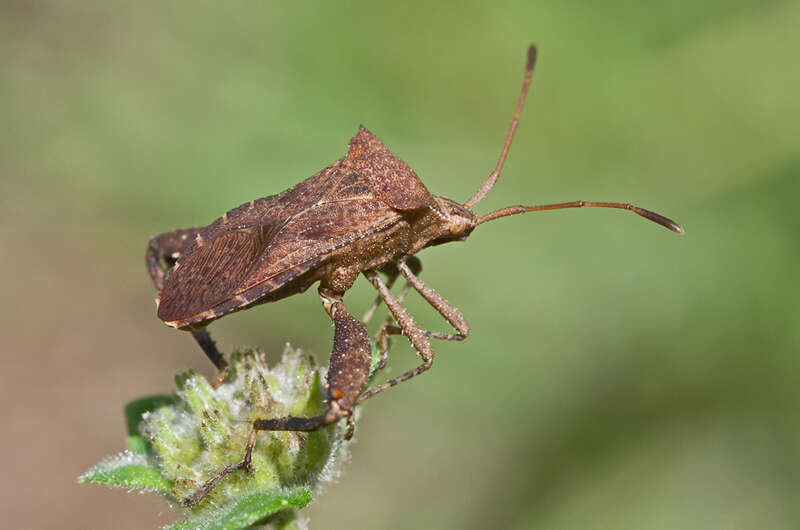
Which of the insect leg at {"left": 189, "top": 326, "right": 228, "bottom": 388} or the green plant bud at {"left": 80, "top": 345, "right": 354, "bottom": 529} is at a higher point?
the insect leg at {"left": 189, "top": 326, "right": 228, "bottom": 388}

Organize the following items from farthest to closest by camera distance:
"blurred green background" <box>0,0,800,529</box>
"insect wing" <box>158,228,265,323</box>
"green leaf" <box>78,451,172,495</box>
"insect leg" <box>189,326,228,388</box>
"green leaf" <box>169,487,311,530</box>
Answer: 1. "blurred green background" <box>0,0,800,529</box>
2. "insect leg" <box>189,326,228,388</box>
3. "insect wing" <box>158,228,265,323</box>
4. "green leaf" <box>78,451,172,495</box>
5. "green leaf" <box>169,487,311,530</box>

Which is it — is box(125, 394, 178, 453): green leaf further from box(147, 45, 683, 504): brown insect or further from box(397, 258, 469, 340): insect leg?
box(397, 258, 469, 340): insect leg

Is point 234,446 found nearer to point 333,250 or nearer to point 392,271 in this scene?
point 333,250

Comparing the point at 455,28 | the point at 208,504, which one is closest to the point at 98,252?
the point at 455,28

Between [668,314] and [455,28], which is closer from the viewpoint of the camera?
[668,314]

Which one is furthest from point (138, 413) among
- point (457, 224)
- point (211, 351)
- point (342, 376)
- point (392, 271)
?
point (457, 224)

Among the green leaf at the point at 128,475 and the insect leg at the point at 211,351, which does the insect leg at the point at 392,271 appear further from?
the green leaf at the point at 128,475

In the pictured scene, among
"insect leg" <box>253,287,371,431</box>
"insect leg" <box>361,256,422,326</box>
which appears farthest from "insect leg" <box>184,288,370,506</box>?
"insect leg" <box>361,256,422,326</box>

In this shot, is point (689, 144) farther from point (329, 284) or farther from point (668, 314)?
point (329, 284)
